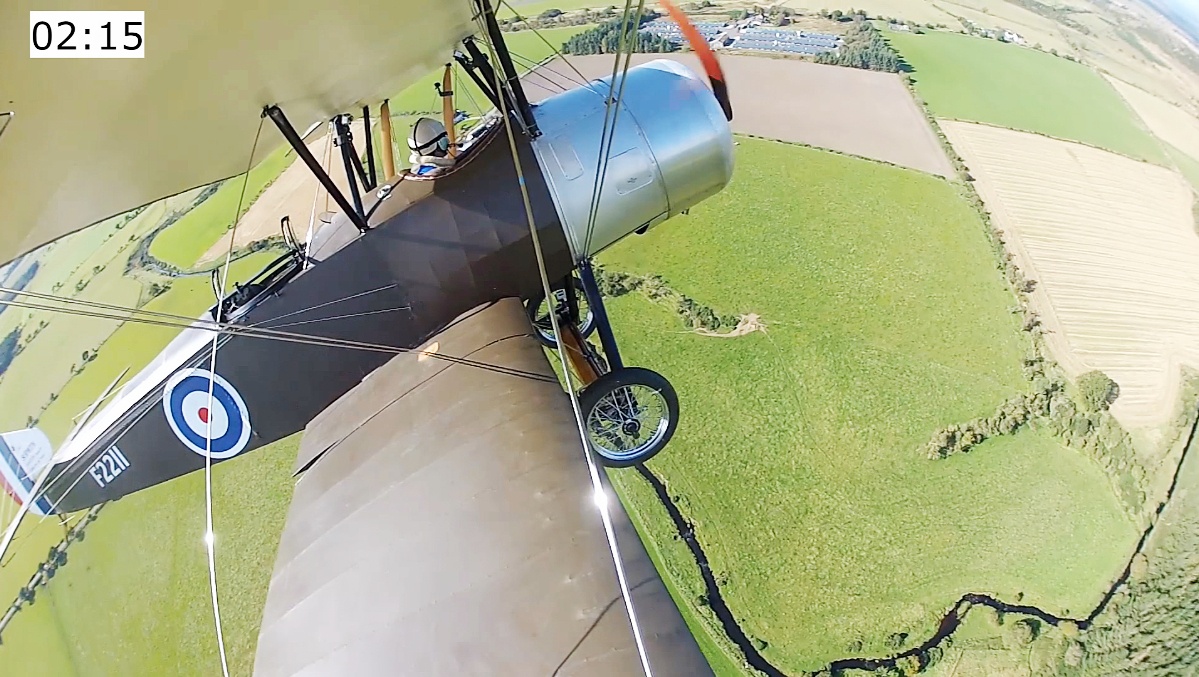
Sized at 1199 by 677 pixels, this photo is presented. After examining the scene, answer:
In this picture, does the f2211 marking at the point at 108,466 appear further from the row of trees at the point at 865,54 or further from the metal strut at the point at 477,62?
the row of trees at the point at 865,54

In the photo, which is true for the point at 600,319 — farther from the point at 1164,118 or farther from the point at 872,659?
Result: the point at 1164,118

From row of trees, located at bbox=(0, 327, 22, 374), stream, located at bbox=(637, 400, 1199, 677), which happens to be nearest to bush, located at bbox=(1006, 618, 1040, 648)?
stream, located at bbox=(637, 400, 1199, 677)

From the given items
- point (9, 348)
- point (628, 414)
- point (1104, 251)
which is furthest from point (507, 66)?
point (9, 348)

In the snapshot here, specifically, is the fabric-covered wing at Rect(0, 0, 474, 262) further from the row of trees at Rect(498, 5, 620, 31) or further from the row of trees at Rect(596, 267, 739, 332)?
the row of trees at Rect(498, 5, 620, 31)

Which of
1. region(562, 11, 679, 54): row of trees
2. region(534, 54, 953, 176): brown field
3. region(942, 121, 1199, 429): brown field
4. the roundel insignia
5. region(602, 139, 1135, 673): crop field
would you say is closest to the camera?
the roundel insignia

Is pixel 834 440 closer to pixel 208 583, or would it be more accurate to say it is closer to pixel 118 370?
pixel 208 583

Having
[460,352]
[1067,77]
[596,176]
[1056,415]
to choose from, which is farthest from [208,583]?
[1067,77]
